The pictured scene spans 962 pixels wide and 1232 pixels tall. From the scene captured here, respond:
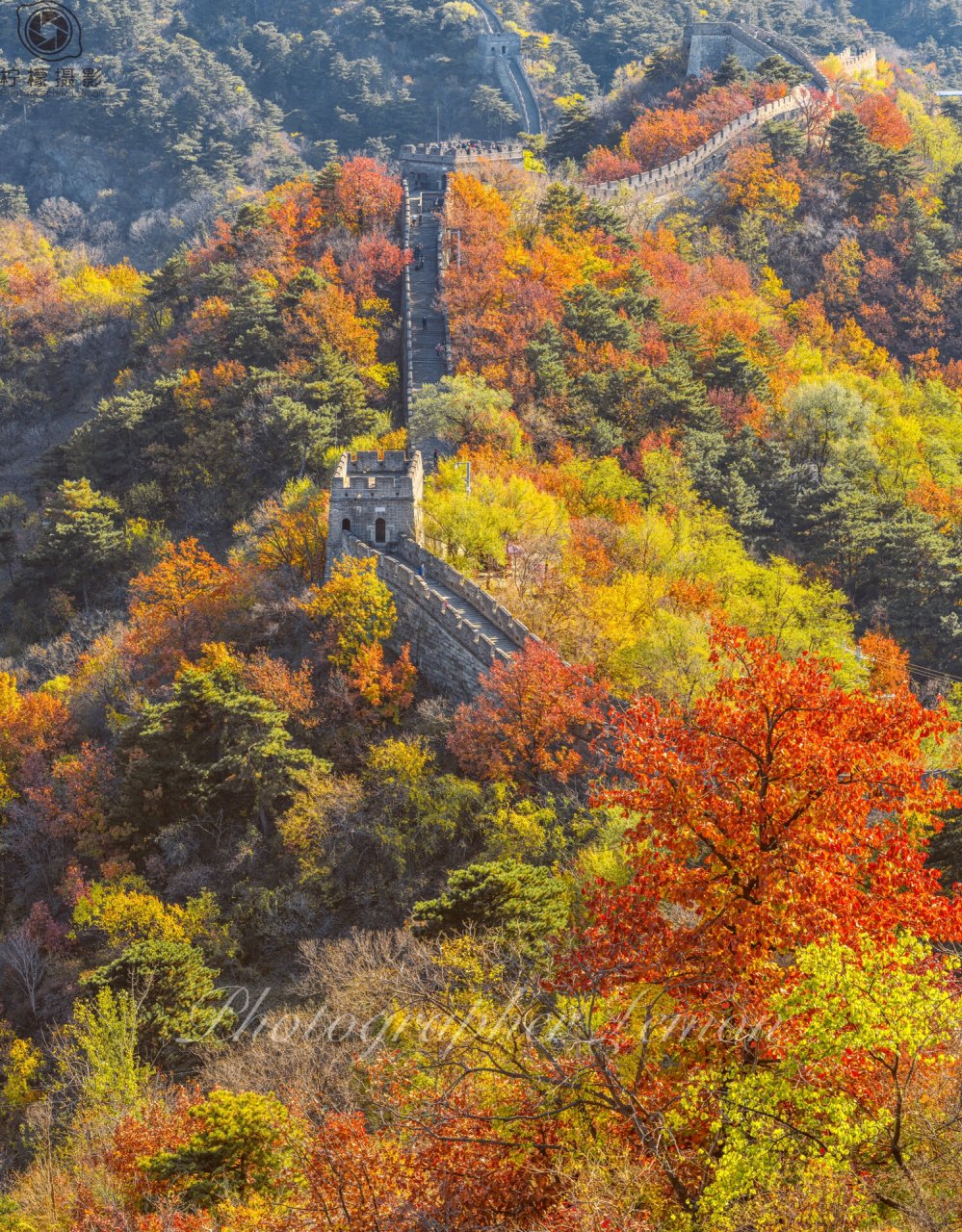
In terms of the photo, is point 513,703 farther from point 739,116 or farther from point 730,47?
point 730,47

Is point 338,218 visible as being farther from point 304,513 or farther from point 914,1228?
point 914,1228

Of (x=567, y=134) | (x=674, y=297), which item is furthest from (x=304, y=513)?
(x=567, y=134)

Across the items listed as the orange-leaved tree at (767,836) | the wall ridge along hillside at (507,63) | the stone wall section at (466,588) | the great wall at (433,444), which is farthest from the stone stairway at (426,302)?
the wall ridge along hillside at (507,63)

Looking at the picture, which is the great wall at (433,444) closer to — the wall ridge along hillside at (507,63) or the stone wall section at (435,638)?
the stone wall section at (435,638)

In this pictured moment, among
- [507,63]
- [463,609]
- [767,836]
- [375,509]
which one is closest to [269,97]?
[507,63]

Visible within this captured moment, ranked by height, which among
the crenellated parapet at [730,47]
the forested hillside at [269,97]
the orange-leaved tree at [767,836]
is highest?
the crenellated parapet at [730,47]

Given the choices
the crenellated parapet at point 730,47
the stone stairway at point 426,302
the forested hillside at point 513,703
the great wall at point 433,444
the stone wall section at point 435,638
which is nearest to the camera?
the forested hillside at point 513,703

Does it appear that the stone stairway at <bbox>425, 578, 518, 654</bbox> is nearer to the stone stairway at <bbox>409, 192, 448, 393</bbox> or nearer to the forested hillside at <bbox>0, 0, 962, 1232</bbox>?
the forested hillside at <bbox>0, 0, 962, 1232</bbox>
